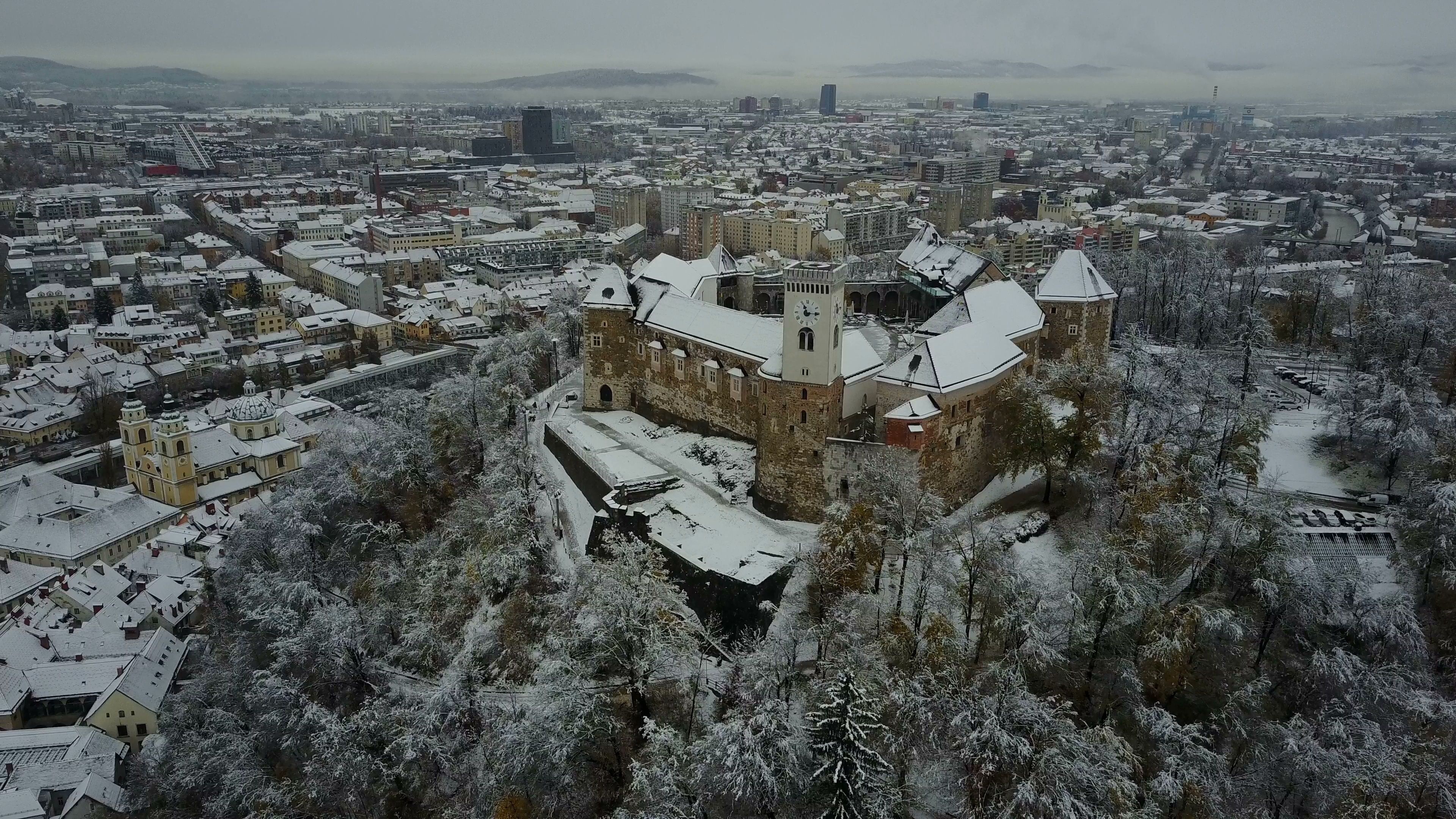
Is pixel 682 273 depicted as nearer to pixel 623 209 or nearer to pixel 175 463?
pixel 175 463

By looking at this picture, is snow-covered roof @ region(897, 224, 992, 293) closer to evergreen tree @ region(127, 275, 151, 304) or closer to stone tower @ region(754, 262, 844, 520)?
stone tower @ region(754, 262, 844, 520)

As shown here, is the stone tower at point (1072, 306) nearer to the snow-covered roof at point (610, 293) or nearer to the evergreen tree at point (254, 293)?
the snow-covered roof at point (610, 293)

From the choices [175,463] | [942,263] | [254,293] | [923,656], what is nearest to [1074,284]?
[942,263]

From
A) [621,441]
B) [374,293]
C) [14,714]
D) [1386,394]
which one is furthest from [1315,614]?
[374,293]

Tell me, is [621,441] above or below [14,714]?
above

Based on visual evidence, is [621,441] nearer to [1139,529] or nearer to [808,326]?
[808,326]
